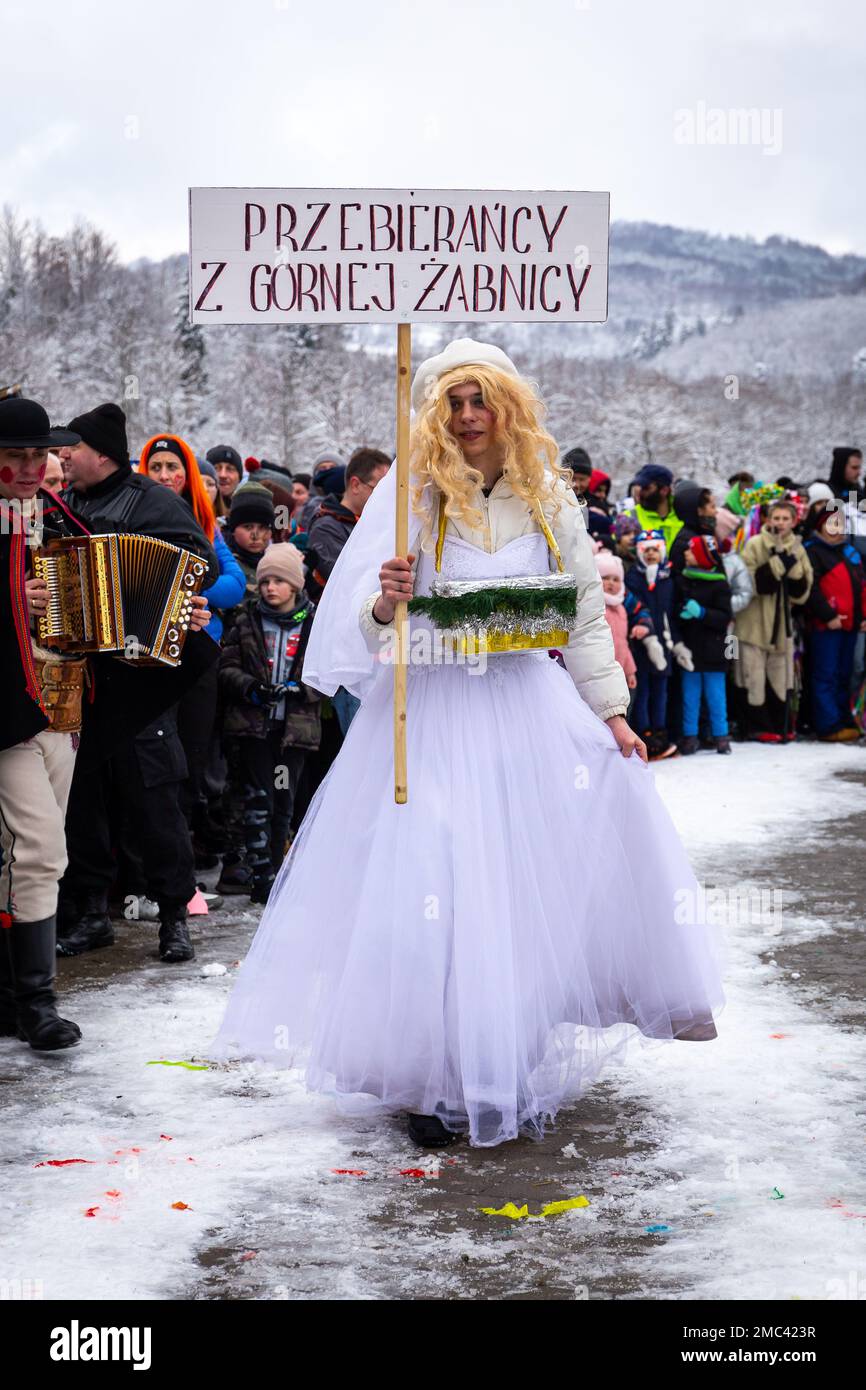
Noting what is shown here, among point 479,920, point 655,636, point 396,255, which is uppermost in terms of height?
point 396,255

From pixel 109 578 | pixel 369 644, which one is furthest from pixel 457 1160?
pixel 109 578

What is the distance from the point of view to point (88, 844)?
23.3 feet

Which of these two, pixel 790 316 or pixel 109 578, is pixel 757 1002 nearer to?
pixel 109 578

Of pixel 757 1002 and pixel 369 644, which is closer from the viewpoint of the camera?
pixel 369 644

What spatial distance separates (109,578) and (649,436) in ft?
222

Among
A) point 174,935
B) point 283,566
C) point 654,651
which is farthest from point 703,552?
point 174,935

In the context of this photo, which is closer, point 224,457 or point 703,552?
point 224,457

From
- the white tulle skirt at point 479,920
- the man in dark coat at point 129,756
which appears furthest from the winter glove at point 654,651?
the white tulle skirt at point 479,920

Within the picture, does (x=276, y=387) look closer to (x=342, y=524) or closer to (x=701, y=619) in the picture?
(x=701, y=619)

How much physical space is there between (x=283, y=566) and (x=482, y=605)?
3.27 m

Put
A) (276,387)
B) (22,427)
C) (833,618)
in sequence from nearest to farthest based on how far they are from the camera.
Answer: (22,427)
(833,618)
(276,387)

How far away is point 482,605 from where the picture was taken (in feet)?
15.8

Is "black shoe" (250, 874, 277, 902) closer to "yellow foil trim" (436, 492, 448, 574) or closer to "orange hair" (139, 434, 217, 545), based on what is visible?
"orange hair" (139, 434, 217, 545)

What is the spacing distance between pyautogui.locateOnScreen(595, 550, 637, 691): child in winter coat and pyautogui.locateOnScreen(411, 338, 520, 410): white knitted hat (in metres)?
6.47
